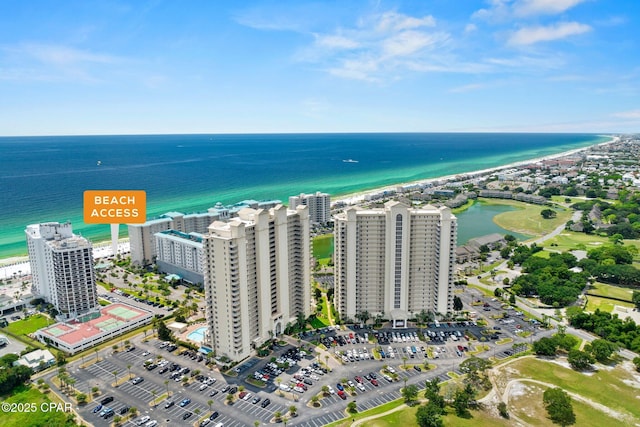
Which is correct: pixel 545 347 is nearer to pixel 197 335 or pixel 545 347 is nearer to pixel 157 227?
pixel 197 335

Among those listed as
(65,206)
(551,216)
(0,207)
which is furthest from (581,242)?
(0,207)

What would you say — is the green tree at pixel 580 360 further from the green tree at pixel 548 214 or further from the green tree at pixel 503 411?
the green tree at pixel 548 214

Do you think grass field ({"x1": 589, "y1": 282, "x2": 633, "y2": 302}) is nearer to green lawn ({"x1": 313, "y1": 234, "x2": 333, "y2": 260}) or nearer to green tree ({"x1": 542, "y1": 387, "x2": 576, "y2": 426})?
green tree ({"x1": 542, "y1": 387, "x2": 576, "y2": 426})

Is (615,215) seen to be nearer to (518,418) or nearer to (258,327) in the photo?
(518,418)

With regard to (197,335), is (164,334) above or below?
above

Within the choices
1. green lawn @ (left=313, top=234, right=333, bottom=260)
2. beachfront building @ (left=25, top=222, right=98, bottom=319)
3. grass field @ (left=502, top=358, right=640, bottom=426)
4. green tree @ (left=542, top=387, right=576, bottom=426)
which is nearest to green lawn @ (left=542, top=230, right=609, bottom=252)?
green lawn @ (left=313, top=234, right=333, bottom=260)

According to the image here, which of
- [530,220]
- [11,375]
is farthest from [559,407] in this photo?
[530,220]
